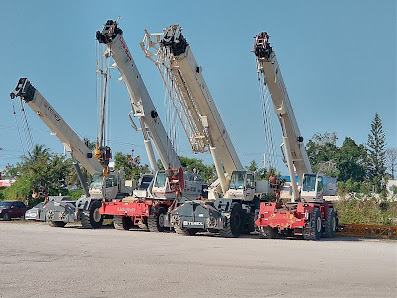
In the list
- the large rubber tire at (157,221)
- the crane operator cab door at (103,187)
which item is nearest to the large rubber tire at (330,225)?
the large rubber tire at (157,221)

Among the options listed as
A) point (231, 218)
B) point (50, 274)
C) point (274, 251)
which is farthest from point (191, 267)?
point (231, 218)

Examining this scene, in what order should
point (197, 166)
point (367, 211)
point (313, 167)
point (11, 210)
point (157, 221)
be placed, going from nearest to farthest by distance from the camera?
1. point (157, 221)
2. point (367, 211)
3. point (11, 210)
4. point (197, 166)
5. point (313, 167)

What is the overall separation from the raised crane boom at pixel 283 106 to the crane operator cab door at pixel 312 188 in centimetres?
48

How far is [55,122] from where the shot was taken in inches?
1235

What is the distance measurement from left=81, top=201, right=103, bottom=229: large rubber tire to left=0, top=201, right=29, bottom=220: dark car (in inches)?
421

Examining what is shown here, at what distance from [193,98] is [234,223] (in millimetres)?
6529

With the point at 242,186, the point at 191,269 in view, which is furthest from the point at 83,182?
the point at 191,269

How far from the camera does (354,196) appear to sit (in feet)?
127

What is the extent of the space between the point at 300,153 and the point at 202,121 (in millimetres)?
5215

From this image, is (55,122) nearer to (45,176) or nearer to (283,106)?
(283,106)

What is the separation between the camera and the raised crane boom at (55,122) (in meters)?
29.6

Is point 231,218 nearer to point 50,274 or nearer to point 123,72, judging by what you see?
point 123,72

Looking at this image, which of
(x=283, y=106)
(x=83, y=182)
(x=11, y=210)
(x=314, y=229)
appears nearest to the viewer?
(x=314, y=229)

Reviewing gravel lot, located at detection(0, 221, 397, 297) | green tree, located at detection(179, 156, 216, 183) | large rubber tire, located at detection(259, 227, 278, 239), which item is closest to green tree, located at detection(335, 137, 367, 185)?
green tree, located at detection(179, 156, 216, 183)
